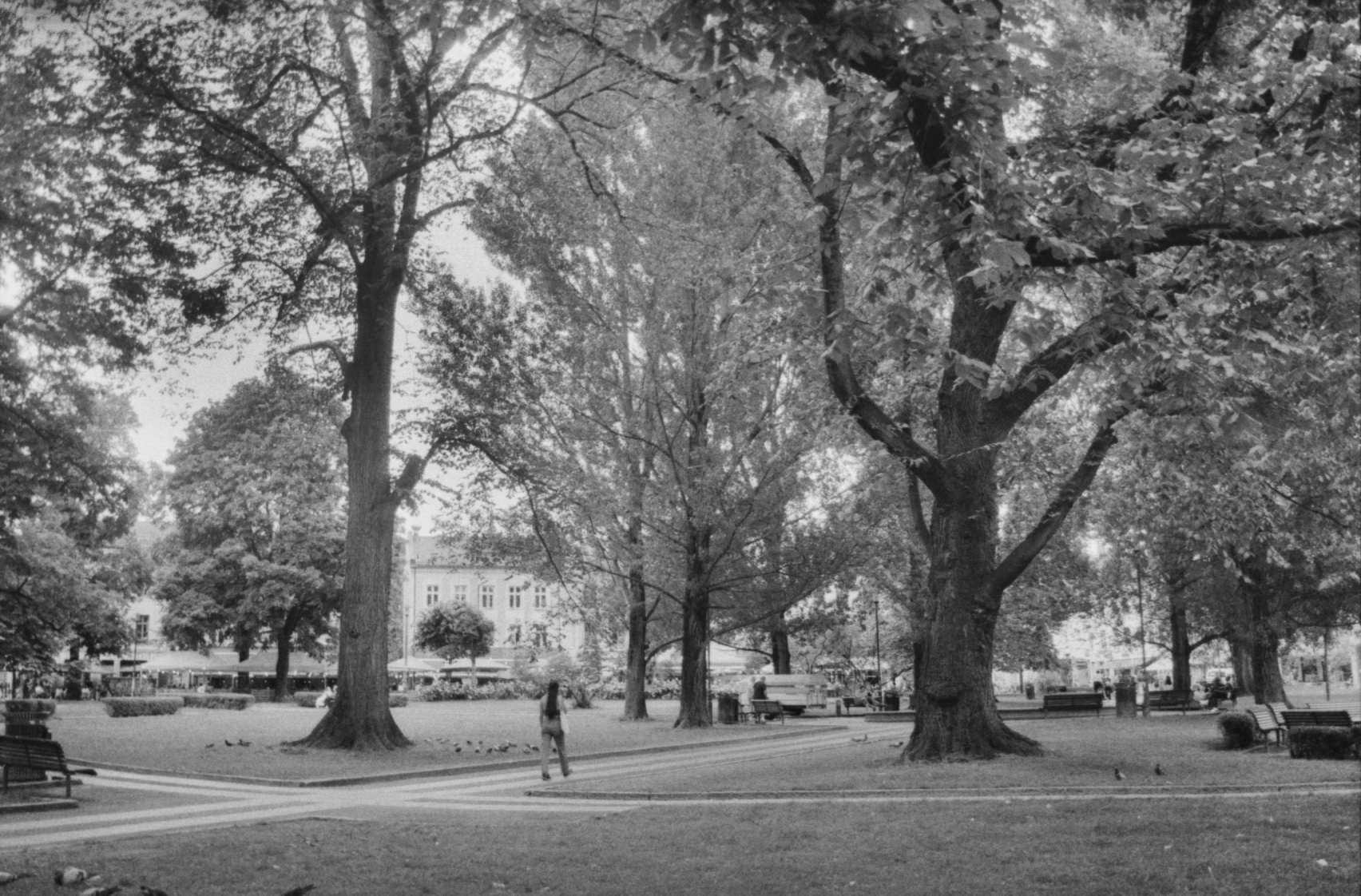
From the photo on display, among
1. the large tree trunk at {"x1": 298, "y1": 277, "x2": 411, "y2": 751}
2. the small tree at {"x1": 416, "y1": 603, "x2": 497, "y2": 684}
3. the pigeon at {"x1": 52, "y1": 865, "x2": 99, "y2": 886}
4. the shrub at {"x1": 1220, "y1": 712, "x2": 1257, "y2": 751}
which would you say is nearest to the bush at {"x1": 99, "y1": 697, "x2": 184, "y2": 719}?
the large tree trunk at {"x1": 298, "y1": 277, "x2": 411, "y2": 751}

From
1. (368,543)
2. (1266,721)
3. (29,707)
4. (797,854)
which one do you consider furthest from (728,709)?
(797,854)

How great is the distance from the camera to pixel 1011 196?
27.1 ft

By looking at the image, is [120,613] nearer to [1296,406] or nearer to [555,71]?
[555,71]

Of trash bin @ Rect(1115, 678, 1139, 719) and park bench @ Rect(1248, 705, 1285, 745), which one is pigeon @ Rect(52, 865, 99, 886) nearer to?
park bench @ Rect(1248, 705, 1285, 745)

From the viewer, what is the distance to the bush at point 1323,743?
1544 centimetres

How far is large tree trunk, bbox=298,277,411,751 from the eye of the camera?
20.0 m

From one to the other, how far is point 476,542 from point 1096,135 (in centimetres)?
1779

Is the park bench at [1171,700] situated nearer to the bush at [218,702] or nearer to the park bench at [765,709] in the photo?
the park bench at [765,709]

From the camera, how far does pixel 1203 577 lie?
3459 centimetres

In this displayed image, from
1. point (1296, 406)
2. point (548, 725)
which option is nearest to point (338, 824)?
point (548, 725)

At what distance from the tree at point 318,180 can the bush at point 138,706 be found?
17588 mm

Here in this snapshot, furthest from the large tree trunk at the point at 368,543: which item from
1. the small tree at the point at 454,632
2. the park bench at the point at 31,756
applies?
the small tree at the point at 454,632

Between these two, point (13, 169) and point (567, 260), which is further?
point (567, 260)

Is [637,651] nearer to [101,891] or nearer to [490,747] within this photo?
[490,747]
